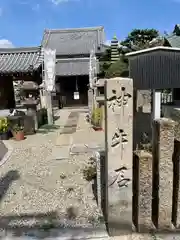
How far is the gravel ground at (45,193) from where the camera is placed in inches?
155

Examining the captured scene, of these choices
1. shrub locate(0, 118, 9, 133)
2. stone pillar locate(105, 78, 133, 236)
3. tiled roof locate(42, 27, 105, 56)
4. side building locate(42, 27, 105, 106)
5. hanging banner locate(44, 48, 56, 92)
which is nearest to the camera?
stone pillar locate(105, 78, 133, 236)

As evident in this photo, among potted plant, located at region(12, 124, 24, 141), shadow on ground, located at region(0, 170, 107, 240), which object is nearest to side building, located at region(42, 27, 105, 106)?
potted plant, located at region(12, 124, 24, 141)

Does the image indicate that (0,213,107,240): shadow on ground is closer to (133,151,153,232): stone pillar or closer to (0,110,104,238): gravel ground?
(0,110,104,238): gravel ground

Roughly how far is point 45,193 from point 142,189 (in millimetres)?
2173

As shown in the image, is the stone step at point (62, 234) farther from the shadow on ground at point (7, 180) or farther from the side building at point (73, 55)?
the side building at point (73, 55)

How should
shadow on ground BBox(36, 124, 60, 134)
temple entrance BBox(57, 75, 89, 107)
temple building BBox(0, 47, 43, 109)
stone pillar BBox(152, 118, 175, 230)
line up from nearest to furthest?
1. stone pillar BBox(152, 118, 175, 230)
2. shadow on ground BBox(36, 124, 60, 134)
3. temple building BBox(0, 47, 43, 109)
4. temple entrance BBox(57, 75, 89, 107)

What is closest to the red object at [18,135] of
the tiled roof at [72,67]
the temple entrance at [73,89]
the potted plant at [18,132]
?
the potted plant at [18,132]

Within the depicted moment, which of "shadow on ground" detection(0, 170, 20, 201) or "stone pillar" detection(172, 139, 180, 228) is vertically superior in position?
"stone pillar" detection(172, 139, 180, 228)

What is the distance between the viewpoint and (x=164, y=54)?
360 inches

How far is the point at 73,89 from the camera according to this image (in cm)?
2270

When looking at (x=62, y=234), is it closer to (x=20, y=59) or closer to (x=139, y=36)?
(x=20, y=59)

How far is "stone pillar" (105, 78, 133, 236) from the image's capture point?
10.3ft

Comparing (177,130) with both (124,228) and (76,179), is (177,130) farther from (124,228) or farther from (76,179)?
(76,179)

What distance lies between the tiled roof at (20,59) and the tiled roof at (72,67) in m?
4.49
